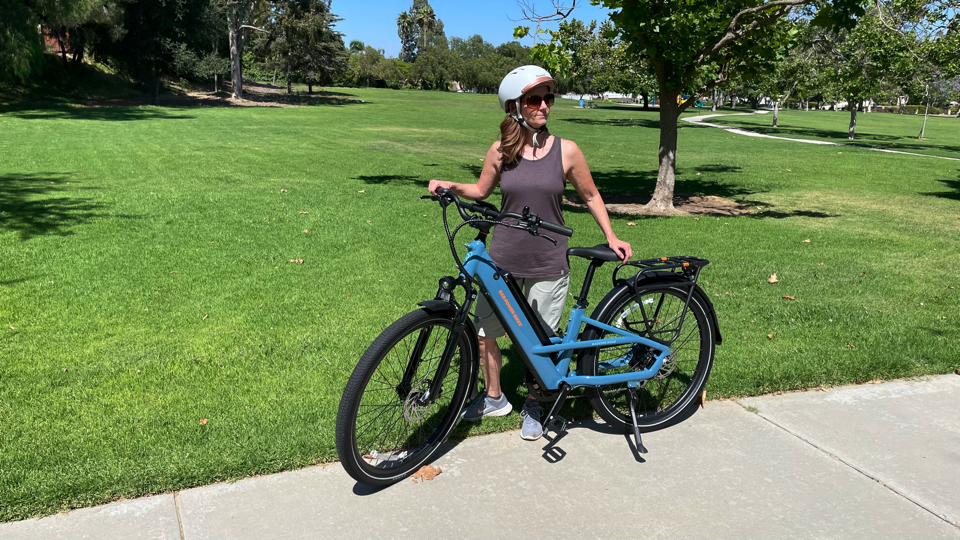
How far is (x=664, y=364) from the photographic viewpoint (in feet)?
13.1

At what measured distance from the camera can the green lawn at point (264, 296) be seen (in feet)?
11.8

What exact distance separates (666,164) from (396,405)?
10057mm

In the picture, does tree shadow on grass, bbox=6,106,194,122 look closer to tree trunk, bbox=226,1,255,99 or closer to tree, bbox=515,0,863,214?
tree trunk, bbox=226,1,255,99

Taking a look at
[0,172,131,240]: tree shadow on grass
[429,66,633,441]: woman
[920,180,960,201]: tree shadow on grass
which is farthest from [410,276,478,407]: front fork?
[920,180,960,201]: tree shadow on grass

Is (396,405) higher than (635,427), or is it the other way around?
(396,405)

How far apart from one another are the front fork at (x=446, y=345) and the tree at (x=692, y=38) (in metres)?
8.05

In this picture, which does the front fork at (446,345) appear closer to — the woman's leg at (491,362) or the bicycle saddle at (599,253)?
the woman's leg at (491,362)

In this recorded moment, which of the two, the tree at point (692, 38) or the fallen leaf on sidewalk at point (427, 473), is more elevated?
the tree at point (692, 38)

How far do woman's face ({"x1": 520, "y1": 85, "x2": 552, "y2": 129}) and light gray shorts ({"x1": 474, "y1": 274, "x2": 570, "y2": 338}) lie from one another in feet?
2.65

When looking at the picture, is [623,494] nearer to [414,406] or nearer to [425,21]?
[414,406]

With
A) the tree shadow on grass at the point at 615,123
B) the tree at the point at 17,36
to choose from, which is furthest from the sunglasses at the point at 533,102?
the tree shadow on grass at the point at 615,123

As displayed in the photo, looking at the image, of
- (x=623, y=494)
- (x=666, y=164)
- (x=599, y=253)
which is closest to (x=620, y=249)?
(x=599, y=253)

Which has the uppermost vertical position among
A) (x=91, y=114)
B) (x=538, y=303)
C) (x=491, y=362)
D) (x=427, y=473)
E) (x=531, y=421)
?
(x=91, y=114)

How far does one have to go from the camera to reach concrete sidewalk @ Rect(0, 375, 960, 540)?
292cm
